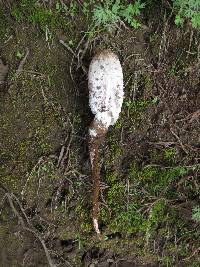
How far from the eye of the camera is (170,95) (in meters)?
2.81

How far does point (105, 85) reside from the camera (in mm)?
2562

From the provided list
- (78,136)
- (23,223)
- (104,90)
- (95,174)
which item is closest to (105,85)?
(104,90)

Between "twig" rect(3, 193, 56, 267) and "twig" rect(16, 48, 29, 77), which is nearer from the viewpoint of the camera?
"twig" rect(16, 48, 29, 77)

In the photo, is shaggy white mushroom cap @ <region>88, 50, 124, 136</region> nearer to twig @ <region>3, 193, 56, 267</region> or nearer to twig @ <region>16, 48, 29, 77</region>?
twig @ <region>16, 48, 29, 77</region>

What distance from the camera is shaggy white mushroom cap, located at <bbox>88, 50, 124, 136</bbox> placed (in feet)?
8.41

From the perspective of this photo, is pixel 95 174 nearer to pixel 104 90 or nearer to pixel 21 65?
pixel 104 90

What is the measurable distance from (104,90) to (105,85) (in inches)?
1.2

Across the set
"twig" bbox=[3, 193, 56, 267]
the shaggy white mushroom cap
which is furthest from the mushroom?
"twig" bbox=[3, 193, 56, 267]

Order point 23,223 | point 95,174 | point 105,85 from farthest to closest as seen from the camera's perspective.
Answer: point 23,223 < point 95,174 < point 105,85

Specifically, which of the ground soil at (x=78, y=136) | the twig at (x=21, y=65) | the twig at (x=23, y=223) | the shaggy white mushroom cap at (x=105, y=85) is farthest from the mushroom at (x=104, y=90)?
the twig at (x=23, y=223)

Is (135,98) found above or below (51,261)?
above

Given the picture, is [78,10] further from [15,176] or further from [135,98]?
[15,176]

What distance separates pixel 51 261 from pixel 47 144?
82 centimetres

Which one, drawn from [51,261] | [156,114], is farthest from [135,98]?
[51,261]
